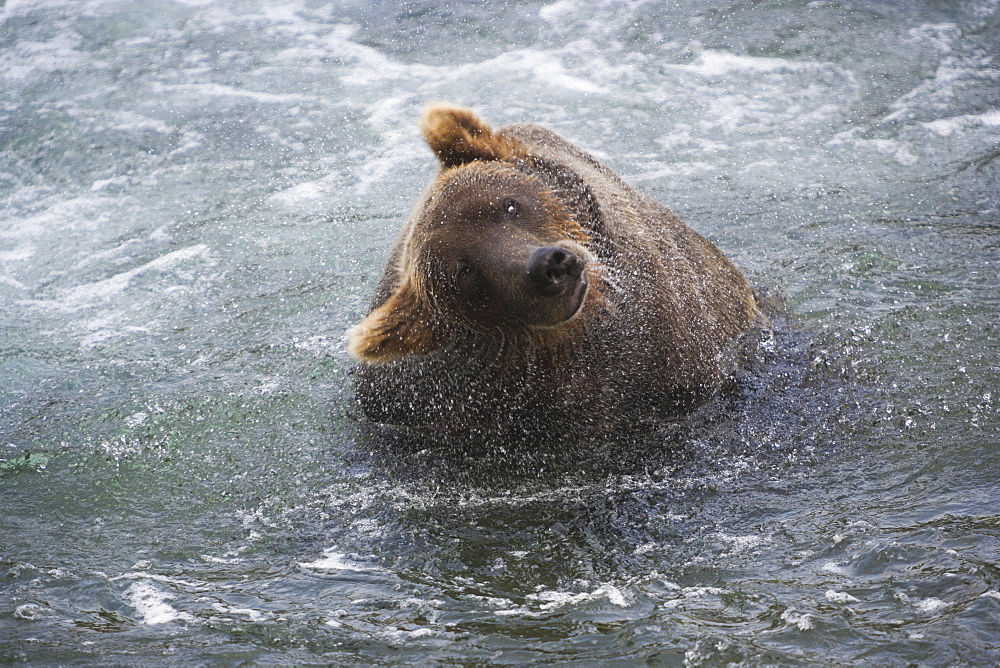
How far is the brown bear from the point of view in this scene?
12.7 feet

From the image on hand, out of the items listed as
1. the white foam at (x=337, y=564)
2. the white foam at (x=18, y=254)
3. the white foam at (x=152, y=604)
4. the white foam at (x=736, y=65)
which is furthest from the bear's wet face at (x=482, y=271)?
the white foam at (x=736, y=65)

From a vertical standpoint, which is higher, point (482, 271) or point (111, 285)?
point (482, 271)

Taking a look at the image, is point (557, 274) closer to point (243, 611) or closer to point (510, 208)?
point (510, 208)

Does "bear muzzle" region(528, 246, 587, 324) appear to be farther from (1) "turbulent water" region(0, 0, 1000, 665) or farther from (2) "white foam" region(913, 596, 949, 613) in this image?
(2) "white foam" region(913, 596, 949, 613)

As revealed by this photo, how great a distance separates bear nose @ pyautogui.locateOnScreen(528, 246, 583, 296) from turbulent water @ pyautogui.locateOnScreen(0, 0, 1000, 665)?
40.7 inches

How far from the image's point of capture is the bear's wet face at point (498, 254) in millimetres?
3695

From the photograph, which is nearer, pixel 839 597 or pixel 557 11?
pixel 839 597

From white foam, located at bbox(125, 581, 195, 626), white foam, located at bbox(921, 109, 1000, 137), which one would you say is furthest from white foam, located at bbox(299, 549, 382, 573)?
white foam, located at bbox(921, 109, 1000, 137)

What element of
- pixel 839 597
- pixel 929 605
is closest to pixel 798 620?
pixel 839 597

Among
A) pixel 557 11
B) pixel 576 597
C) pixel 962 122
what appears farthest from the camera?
pixel 557 11

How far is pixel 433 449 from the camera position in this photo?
461cm

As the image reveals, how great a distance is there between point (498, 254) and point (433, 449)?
121 cm

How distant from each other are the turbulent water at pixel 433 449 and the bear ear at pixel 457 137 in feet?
4.42

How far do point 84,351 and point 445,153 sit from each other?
3066mm
